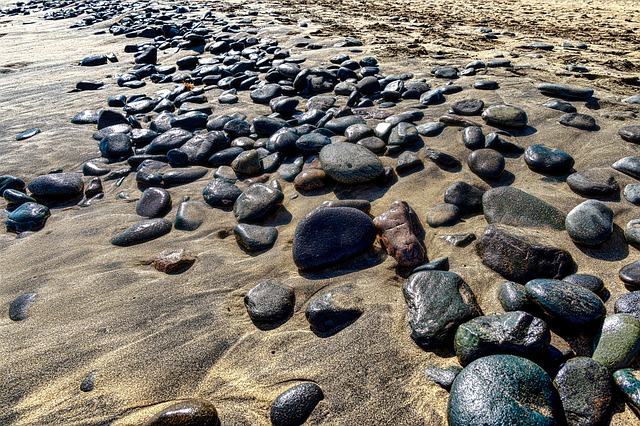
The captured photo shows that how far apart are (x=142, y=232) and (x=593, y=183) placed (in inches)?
103

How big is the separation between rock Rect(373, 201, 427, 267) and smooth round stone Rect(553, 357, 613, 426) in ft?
2.48

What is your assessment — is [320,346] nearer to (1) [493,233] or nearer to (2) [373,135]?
(1) [493,233]

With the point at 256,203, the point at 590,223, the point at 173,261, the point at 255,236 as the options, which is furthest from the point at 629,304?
the point at 173,261

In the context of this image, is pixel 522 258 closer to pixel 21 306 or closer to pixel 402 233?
pixel 402 233

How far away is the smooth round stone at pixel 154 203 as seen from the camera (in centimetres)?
255

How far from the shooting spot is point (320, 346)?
5.07 feet

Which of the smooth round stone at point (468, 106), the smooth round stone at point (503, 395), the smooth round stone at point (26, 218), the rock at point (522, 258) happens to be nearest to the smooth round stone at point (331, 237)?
the rock at point (522, 258)

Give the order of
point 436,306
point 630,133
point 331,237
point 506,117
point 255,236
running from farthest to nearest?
point 506,117
point 630,133
point 255,236
point 331,237
point 436,306

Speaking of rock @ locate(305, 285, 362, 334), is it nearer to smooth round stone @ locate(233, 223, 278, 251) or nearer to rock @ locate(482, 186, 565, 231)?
smooth round stone @ locate(233, 223, 278, 251)

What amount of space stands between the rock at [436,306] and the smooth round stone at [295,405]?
45cm

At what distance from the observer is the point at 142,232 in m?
2.31

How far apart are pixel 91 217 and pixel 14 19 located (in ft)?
42.8

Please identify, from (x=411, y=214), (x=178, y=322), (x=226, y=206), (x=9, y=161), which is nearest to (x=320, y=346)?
(x=178, y=322)

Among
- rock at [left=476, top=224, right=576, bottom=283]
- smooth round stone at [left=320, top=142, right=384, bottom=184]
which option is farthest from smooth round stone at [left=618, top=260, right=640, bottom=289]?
smooth round stone at [left=320, top=142, right=384, bottom=184]
